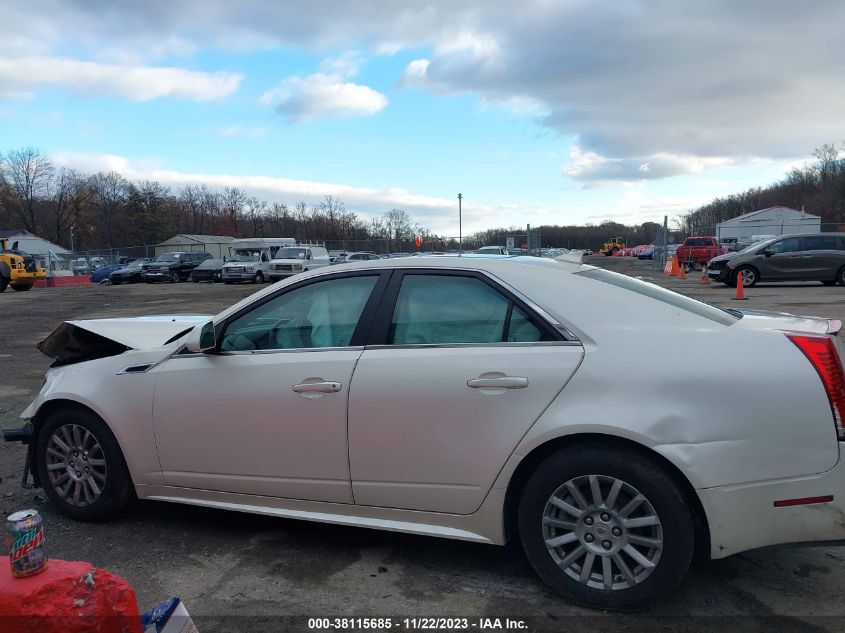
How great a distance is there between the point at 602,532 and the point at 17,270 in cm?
3349

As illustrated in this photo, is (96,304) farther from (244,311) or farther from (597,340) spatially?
(597,340)

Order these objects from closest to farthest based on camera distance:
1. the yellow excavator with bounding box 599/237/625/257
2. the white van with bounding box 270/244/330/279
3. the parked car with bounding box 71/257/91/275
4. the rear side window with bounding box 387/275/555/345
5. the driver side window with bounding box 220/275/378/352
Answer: the rear side window with bounding box 387/275/555/345
the driver side window with bounding box 220/275/378/352
the white van with bounding box 270/244/330/279
the parked car with bounding box 71/257/91/275
the yellow excavator with bounding box 599/237/625/257

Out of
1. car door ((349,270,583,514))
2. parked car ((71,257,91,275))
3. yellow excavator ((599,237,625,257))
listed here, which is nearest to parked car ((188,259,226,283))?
parked car ((71,257,91,275))

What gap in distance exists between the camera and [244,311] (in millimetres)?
3652

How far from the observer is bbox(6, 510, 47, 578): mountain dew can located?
6.07ft

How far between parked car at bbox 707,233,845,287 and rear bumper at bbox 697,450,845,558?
61.7 feet

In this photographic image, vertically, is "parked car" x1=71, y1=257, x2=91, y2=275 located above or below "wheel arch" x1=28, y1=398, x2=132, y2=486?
above

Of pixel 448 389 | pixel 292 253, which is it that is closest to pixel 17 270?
pixel 292 253

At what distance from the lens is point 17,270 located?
29844mm

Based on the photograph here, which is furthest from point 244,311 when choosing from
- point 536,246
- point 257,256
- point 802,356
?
point 257,256

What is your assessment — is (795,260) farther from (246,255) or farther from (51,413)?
(246,255)

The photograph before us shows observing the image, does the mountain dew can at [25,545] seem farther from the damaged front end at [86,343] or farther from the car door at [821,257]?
the car door at [821,257]

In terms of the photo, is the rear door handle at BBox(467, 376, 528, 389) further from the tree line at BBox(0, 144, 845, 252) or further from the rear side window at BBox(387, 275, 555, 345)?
the tree line at BBox(0, 144, 845, 252)

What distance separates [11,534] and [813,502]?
2.93m
